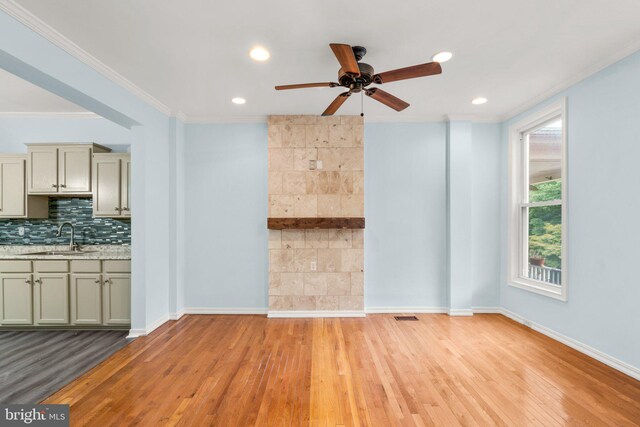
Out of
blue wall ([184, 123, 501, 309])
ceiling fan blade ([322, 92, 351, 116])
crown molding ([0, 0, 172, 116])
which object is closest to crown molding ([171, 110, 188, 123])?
crown molding ([0, 0, 172, 116])

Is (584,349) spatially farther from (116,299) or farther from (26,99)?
(26,99)

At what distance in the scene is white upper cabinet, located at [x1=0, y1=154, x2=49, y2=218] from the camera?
3766 mm

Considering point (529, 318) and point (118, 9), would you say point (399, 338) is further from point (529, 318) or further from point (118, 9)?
point (118, 9)

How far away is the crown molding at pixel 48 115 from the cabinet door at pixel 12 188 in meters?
0.73

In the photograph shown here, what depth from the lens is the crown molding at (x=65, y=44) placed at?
1.97 metres

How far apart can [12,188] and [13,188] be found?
2 cm

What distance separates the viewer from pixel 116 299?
350cm

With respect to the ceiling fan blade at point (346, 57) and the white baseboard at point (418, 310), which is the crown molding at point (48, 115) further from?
the white baseboard at point (418, 310)

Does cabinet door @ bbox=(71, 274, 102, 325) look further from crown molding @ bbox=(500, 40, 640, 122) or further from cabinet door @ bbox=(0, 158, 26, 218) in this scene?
crown molding @ bbox=(500, 40, 640, 122)

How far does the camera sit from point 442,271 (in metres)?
4.17

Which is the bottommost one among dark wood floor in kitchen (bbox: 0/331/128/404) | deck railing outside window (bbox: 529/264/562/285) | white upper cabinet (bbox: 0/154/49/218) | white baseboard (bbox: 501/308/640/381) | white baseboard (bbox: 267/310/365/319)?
dark wood floor in kitchen (bbox: 0/331/128/404)

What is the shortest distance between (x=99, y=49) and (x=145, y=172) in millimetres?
1352

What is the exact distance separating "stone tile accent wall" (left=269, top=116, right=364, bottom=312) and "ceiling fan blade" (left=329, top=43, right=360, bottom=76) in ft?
6.15

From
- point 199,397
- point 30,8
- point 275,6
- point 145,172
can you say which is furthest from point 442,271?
point 30,8
